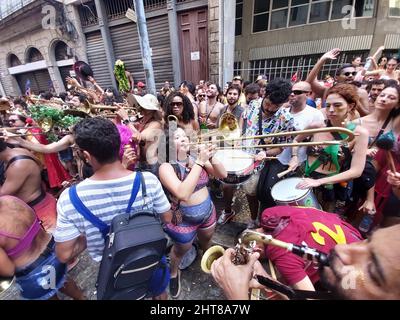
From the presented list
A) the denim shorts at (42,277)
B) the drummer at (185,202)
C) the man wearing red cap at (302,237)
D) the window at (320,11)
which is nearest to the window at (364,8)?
the window at (320,11)

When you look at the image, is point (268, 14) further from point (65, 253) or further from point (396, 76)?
point (65, 253)

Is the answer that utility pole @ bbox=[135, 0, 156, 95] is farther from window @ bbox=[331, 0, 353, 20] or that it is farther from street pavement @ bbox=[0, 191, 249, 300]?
window @ bbox=[331, 0, 353, 20]

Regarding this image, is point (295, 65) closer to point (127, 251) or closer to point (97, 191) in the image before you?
point (97, 191)

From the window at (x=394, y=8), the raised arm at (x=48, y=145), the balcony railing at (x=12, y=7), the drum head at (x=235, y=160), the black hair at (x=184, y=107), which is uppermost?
the balcony railing at (x=12, y=7)

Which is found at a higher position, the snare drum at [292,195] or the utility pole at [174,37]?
the utility pole at [174,37]

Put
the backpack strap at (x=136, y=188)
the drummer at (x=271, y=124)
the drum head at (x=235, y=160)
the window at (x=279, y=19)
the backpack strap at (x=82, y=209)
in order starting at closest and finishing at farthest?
the backpack strap at (x=82, y=209)
the backpack strap at (x=136, y=188)
the drum head at (x=235, y=160)
the drummer at (x=271, y=124)
the window at (x=279, y=19)

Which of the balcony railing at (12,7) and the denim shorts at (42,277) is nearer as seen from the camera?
the denim shorts at (42,277)

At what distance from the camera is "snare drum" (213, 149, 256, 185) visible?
2443mm

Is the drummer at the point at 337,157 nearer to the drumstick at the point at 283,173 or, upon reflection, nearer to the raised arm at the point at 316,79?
the drumstick at the point at 283,173

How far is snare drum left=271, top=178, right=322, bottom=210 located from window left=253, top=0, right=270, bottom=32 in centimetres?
1426

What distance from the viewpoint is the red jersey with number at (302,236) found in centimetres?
122

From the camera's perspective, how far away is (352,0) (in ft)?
35.5

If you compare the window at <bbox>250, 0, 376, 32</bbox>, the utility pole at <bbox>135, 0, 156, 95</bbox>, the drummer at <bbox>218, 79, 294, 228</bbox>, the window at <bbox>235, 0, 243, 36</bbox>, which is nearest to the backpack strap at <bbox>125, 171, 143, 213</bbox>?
the drummer at <bbox>218, 79, 294, 228</bbox>

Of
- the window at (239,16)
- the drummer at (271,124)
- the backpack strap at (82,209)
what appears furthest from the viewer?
the window at (239,16)
